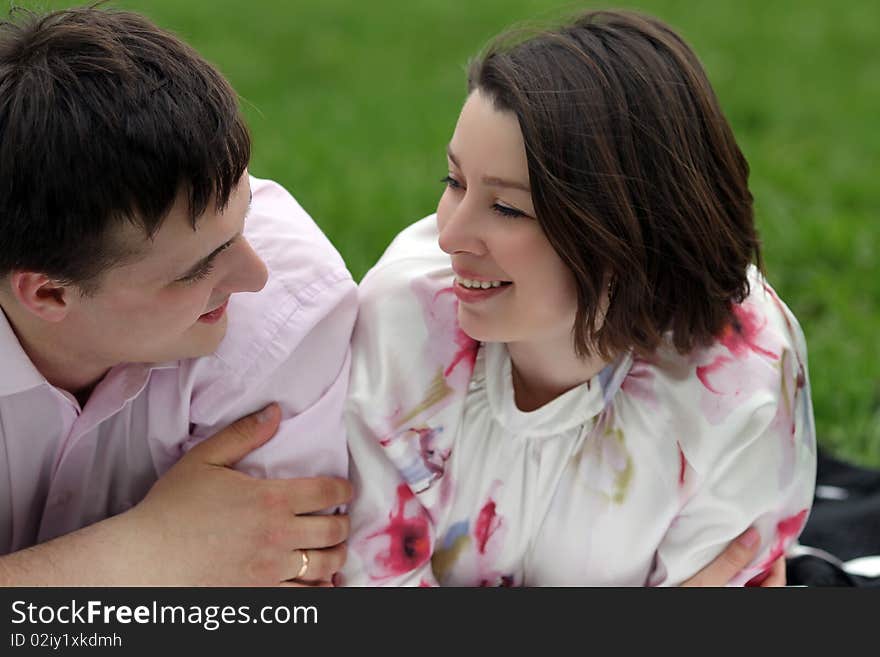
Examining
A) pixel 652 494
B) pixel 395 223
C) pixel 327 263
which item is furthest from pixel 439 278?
pixel 395 223

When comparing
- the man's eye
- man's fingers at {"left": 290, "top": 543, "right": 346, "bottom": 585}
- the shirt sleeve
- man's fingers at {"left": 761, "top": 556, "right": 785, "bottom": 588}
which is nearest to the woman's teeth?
the man's eye

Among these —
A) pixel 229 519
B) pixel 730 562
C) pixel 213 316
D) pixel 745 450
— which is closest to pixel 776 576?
pixel 730 562

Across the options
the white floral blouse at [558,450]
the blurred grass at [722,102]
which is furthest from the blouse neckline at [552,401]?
the blurred grass at [722,102]

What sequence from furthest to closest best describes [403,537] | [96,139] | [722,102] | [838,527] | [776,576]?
[722,102] < [838,527] < [776,576] < [403,537] < [96,139]

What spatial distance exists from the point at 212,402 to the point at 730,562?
112cm

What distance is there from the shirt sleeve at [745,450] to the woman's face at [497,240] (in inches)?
15.1

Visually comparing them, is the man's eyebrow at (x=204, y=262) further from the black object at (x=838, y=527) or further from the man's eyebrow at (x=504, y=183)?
the black object at (x=838, y=527)

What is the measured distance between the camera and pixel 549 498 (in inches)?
99.3

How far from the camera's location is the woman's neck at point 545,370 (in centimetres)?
246

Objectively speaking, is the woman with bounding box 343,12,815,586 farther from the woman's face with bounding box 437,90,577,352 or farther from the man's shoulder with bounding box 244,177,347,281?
the man's shoulder with bounding box 244,177,347,281

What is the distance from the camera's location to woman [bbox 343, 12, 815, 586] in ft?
7.38

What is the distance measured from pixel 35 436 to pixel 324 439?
573 millimetres

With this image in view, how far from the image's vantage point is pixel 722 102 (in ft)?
19.9

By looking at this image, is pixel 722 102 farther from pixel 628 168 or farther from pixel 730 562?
pixel 628 168
